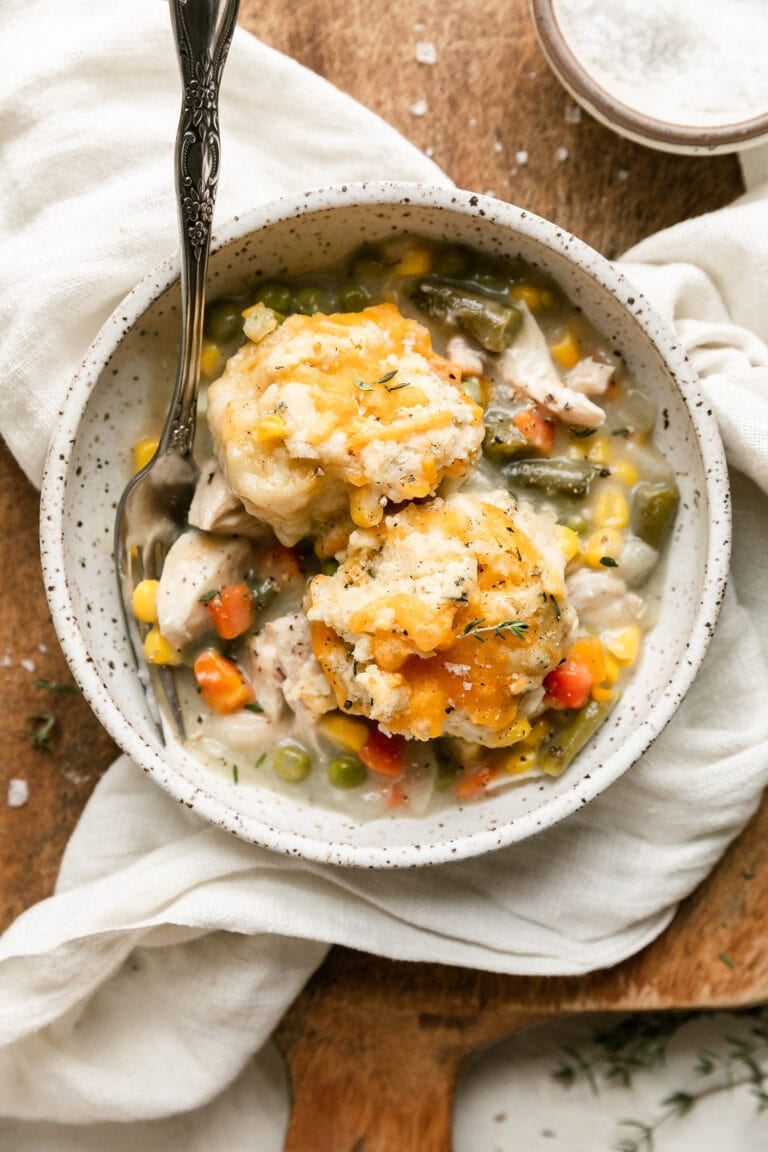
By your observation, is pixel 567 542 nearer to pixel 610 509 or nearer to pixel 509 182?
pixel 610 509

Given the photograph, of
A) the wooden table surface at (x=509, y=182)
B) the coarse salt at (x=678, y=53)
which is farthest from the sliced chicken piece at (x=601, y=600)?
the coarse salt at (x=678, y=53)

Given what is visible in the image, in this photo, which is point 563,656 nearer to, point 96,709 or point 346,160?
point 96,709

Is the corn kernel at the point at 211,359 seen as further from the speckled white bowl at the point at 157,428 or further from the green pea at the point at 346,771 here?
the green pea at the point at 346,771

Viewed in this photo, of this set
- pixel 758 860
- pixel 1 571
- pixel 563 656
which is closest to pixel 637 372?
pixel 563 656

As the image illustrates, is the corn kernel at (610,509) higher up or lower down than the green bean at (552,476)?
lower down

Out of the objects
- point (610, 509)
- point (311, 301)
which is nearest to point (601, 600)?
point (610, 509)

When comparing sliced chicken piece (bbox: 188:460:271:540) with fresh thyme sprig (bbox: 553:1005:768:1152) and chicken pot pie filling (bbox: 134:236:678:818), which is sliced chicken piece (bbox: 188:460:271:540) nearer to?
chicken pot pie filling (bbox: 134:236:678:818)
